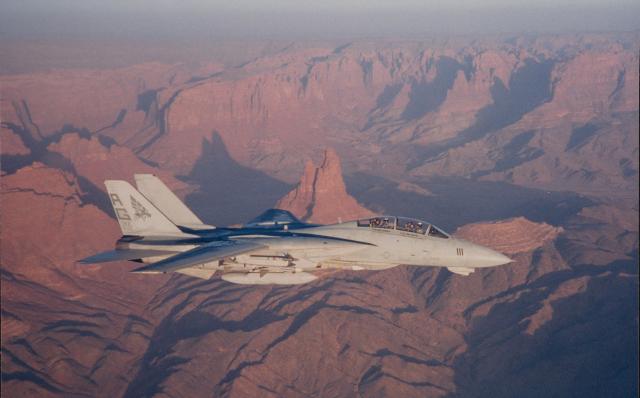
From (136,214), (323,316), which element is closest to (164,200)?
(136,214)

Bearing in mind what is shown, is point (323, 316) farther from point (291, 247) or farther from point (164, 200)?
point (291, 247)

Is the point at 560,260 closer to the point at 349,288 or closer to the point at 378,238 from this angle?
the point at 349,288

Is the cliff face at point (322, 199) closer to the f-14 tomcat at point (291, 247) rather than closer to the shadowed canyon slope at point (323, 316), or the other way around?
the shadowed canyon slope at point (323, 316)

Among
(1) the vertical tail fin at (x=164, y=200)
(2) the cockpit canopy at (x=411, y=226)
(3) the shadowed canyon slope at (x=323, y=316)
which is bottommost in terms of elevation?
(3) the shadowed canyon slope at (x=323, y=316)

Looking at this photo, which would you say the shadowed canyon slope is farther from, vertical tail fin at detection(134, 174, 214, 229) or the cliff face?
vertical tail fin at detection(134, 174, 214, 229)

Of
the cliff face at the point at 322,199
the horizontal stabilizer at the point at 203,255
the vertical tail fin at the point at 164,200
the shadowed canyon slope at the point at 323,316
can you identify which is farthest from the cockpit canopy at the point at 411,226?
the cliff face at the point at 322,199

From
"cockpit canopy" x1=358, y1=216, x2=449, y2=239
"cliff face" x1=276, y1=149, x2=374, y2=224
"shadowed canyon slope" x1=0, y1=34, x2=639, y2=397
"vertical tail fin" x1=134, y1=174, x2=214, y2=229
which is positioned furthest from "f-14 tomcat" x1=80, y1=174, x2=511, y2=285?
"cliff face" x1=276, y1=149, x2=374, y2=224
